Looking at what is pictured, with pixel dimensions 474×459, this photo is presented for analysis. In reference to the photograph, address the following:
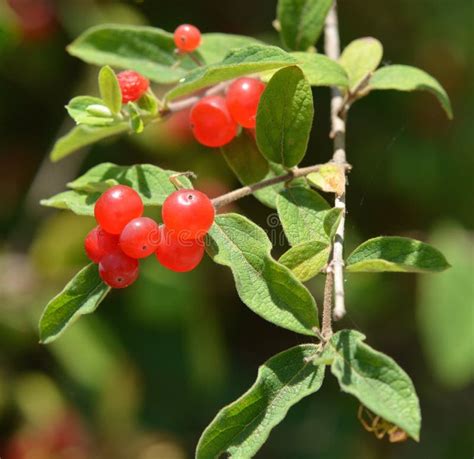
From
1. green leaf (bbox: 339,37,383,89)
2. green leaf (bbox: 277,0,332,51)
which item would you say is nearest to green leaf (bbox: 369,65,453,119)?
green leaf (bbox: 339,37,383,89)

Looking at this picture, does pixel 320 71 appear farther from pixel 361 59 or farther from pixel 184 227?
pixel 184 227

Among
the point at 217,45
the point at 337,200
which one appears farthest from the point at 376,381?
the point at 217,45

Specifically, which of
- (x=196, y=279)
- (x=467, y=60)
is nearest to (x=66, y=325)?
(x=196, y=279)

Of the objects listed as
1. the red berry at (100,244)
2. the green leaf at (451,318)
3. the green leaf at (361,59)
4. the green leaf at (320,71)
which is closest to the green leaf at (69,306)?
the red berry at (100,244)

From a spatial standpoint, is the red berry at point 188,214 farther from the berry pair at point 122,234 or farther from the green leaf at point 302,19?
the green leaf at point 302,19

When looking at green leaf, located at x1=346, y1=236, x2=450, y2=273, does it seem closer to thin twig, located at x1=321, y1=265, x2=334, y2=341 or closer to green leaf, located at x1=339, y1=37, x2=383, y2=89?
thin twig, located at x1=321, y1=265, x2=334, y2=341

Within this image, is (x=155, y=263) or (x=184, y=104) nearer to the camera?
(x=184, y=104)

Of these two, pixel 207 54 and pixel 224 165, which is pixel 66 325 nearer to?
pixel 207 54
